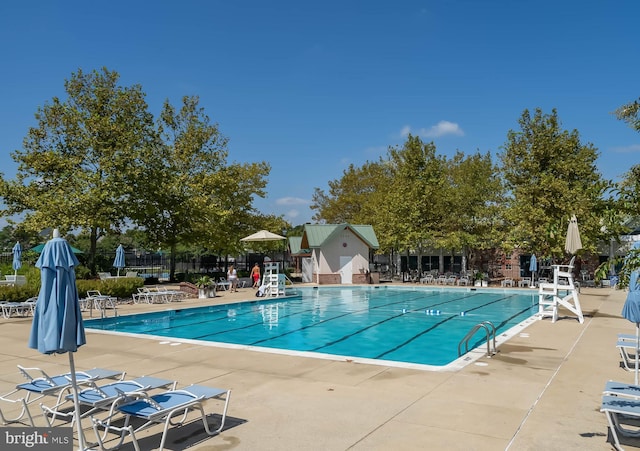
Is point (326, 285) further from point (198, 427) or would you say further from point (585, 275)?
point (198, 427)

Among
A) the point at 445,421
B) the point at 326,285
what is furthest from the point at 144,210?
the point at 445,421

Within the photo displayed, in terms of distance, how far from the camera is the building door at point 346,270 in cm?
3359

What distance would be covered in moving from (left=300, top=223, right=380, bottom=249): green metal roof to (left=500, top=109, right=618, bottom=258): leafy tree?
9.30m

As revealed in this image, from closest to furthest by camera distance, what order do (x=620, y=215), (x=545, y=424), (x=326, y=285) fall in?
(x=620, y=215) < (x=545, y=424) < (x=326, y=285)

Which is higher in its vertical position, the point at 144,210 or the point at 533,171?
the point at 533,171

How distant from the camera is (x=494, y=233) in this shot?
105 ft

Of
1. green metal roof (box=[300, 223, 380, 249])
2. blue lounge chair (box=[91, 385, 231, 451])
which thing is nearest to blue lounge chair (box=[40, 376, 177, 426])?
blue lounge chair (box=[91, 385, 231, 451])

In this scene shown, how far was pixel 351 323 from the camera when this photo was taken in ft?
55.8

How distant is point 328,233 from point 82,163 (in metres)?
15.5

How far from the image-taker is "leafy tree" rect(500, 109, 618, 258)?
26922 millimetres

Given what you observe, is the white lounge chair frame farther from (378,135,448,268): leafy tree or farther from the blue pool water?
(378,135,448,268): leafy tree

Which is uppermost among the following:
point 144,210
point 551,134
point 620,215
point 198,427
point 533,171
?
point 551,134

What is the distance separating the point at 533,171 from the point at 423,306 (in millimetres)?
Answer: 12869

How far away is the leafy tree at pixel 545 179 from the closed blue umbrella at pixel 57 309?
2522cm
